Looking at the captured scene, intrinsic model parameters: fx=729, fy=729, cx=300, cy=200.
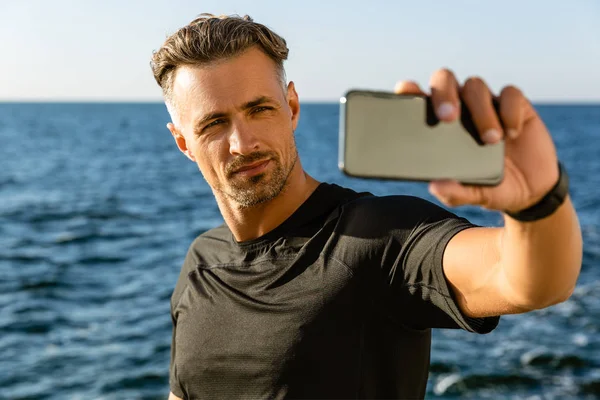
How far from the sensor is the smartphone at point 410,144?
1.86 metres

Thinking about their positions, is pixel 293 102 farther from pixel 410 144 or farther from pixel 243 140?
pixel 410 144

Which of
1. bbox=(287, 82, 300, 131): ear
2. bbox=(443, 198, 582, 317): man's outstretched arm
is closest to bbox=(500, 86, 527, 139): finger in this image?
bbox=(443, 198, 582, 317): man's outstretched arm

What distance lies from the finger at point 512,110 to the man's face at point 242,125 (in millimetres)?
1701

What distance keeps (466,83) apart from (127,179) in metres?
37.2

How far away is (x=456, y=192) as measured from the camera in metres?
1.87

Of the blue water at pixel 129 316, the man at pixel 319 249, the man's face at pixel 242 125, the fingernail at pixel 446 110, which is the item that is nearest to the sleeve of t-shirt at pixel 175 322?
the man at pixel 319 249

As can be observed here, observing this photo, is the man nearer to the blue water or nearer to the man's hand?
the man's hand

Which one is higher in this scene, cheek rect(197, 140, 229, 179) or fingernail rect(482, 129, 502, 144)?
fingernail rect(482, 129, 502, 144)

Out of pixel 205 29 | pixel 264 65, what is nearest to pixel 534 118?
pixel 264 65

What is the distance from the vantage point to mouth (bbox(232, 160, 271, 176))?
3484 millimetres

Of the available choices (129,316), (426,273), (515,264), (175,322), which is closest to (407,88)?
(515,264)

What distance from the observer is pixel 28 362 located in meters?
12.0

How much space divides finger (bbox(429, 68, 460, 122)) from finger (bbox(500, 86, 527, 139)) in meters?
0.13

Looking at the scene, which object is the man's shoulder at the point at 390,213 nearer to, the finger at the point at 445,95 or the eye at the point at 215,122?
the eye at the point at 215,122
